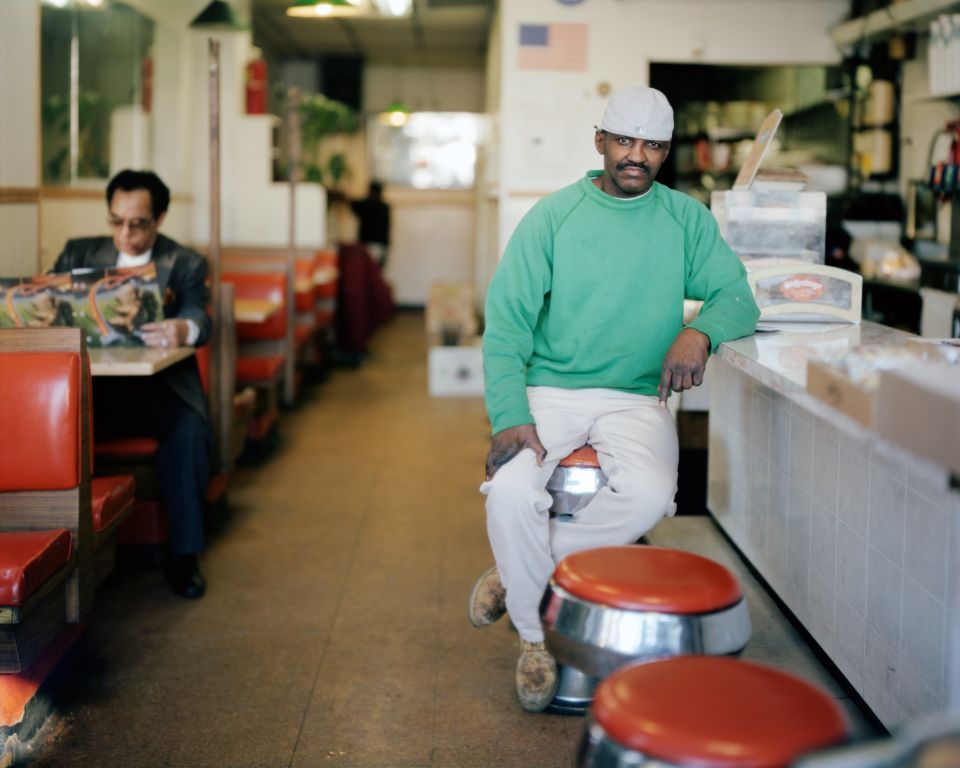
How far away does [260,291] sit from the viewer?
20.6 ft

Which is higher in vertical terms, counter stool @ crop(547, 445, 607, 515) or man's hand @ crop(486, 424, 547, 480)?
man's hand @ crop(486, 424, 547, 480)

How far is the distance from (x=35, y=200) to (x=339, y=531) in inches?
86.4

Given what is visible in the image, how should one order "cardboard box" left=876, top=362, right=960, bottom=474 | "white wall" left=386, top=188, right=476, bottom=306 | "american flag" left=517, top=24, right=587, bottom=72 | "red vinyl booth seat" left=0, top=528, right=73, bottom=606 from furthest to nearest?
"white wall" left=386, top=188, right=476, bottom=306
"american flag" left=517, top=24, right=587, bottom=72
"red vinyl booth seat" left=0, top=528, right=73, bottom=606
"cardboard box" left=876, top=362, right=960, bottom=474

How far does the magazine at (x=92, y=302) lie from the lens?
136 inches

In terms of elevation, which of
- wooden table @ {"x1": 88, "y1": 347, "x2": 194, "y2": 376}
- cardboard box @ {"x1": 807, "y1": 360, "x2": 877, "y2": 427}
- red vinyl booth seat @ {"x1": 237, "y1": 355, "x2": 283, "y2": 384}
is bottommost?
red vinyl booth seat @ {"x1": 237, "y1": 355, "x2": 283, "y2": 384}

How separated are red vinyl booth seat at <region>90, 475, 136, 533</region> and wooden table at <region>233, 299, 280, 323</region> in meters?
1.70

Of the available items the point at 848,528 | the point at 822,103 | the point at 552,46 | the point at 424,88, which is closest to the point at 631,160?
the point at 848,528

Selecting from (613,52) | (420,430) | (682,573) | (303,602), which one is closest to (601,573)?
(682,573)

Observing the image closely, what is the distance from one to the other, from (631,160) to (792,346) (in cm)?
61

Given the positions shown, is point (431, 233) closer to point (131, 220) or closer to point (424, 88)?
point (424, 88)

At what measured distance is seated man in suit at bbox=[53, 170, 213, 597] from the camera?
3.76m

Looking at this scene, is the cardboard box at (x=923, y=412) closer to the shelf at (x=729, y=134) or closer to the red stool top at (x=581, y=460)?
the red stool top at (x=581, y=460)

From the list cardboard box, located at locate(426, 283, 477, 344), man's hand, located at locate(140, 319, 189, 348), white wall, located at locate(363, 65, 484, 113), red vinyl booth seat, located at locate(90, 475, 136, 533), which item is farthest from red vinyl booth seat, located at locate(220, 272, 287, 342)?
white wall, located at locate(363, 65, 484, 113)

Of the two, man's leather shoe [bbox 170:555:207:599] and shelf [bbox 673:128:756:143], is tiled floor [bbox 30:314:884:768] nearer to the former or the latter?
man's leather shoe [bbox 170:555:207:599]
